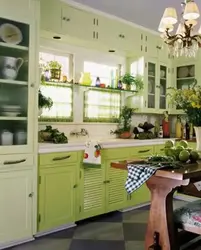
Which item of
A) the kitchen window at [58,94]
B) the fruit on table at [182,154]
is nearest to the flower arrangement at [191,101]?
the fruit on table at [182,154]

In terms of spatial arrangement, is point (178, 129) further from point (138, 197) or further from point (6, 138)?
point (6, 138)

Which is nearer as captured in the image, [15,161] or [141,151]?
[15,161]

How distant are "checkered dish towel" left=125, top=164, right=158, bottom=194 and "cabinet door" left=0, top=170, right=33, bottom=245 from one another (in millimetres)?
1212

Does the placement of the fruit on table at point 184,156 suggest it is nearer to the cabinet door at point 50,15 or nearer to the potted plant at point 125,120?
the cabinet door at point 50,15

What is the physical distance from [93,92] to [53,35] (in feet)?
3.34

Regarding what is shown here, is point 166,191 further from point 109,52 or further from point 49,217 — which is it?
point 109,52

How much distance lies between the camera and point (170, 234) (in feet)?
7.05

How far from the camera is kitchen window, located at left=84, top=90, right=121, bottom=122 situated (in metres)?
4.14

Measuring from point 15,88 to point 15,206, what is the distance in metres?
1.12

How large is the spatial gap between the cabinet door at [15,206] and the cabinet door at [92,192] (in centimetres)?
66

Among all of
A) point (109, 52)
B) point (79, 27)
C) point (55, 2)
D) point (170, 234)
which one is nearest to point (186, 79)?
point (109, 52)

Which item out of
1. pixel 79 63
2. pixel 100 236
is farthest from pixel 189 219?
pixel 79 63

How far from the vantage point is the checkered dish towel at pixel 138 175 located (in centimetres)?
198

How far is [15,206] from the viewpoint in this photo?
109 inches
